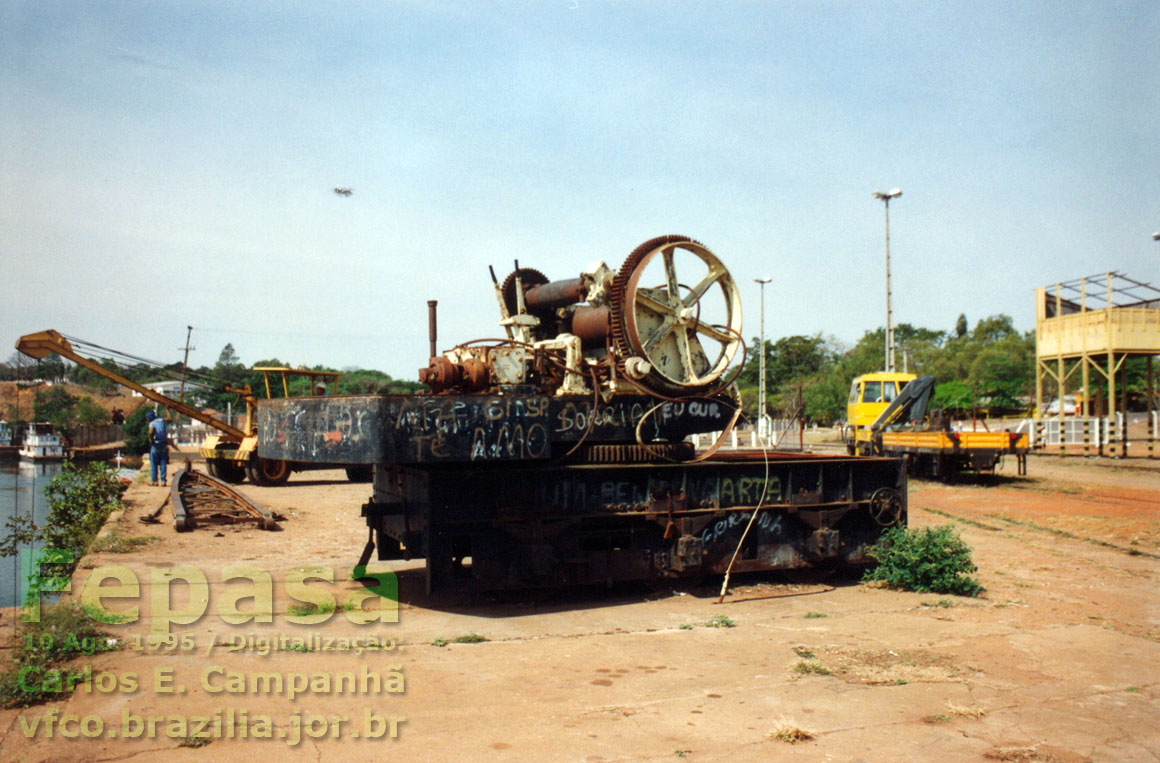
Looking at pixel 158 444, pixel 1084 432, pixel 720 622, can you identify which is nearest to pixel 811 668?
pixel 720 622

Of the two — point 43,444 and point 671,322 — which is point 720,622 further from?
point 43,444

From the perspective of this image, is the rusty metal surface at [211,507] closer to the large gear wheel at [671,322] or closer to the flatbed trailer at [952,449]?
the large gear wheel at [671,322]

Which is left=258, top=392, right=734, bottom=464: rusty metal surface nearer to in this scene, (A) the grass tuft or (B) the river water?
(A) the grass tuft

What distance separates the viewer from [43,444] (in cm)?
1485

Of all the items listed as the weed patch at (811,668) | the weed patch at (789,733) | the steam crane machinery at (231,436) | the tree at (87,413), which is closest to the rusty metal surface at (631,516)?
the weed patch at (811,668)

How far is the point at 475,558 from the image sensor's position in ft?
24.3

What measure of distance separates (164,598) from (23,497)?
1223 centimetres

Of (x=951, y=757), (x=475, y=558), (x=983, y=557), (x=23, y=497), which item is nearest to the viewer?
(x=951, y=757)

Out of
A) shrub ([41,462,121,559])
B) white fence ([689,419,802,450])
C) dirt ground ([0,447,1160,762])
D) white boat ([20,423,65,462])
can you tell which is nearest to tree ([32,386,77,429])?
white boat ([20,423,65,462])

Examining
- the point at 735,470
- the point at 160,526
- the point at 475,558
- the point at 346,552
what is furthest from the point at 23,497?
the point at 735,470

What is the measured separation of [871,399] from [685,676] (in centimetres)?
2089

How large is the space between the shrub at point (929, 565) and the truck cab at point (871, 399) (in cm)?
1562

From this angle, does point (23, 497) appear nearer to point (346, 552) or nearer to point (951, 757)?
point (346, 552)

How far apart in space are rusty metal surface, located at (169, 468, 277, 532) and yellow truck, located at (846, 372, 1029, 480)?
44.7 ft
